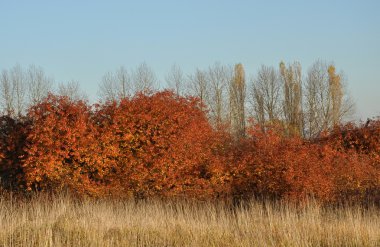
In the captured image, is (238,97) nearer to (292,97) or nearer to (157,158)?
(292,97)

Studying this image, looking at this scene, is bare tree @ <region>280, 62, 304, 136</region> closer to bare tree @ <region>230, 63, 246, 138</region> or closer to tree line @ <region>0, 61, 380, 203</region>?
bare tree @ <region>230, 63, 246, 138</region>

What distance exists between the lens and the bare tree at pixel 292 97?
121 ft

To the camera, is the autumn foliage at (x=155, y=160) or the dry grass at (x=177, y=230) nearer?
the dry grass at (x=177, y=230)

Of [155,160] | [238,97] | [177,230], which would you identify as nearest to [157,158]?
[155,160]

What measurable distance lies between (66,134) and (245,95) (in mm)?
23521

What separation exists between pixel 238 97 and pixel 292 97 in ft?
12.8

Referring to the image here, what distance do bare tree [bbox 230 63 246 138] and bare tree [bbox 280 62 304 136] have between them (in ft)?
9.80

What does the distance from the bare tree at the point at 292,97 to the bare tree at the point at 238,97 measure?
9.80 ft

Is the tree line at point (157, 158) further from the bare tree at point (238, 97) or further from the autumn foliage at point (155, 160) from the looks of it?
the bare tree at point (238, 97)

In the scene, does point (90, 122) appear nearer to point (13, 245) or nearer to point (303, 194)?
point (303, 194)

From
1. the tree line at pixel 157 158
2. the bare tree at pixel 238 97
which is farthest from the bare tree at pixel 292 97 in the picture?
the tree line at pixel 157 158

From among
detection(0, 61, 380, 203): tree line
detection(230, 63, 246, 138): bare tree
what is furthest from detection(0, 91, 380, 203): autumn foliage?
detection(230, 63, 246, 138): bare tree

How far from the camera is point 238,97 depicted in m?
37.2

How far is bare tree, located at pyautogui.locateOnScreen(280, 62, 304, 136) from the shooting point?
121 feet
